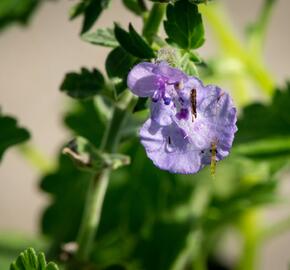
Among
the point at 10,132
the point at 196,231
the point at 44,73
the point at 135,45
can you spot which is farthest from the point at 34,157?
the point at 135,45

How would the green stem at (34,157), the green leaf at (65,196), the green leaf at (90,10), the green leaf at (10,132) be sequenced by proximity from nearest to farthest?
1. the green leaf at (90,10)
2. the green leaf at (10,132)
3. the green leaf at (65,196)
4. the green stem at (34,157)

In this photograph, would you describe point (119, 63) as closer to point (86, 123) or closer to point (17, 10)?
point (17, 10)

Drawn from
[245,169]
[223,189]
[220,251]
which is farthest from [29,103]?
[245,169]

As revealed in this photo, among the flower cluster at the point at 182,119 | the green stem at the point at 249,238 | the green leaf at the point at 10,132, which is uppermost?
the flower cluster at the point at 182,119

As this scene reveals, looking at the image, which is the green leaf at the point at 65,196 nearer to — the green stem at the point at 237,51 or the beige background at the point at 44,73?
the green stem at the point at 237,51

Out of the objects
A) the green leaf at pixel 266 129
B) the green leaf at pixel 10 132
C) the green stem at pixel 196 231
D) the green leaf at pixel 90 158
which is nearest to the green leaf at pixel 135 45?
the green leaf at pixel 90 158

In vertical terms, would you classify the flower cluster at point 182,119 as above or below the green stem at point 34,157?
above
